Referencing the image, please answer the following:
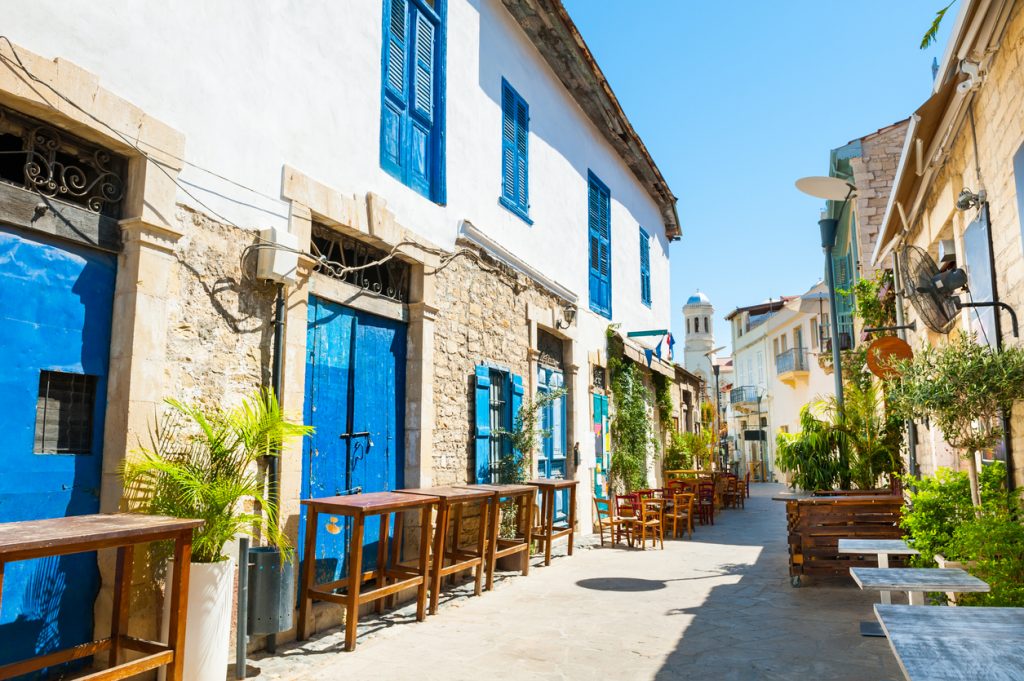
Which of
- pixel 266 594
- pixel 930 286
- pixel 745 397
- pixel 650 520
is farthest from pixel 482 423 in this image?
pixel 745 397

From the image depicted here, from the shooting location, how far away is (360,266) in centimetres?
623

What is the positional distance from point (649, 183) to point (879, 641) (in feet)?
39.2

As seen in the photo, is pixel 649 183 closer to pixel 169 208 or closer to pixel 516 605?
pixel 516 605

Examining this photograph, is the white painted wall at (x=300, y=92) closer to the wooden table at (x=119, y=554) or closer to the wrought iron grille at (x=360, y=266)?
the wrought iron grille at (x=360, y=266)

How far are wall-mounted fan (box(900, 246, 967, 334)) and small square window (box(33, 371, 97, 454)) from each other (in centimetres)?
560

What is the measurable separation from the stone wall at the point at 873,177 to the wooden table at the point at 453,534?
9.92 meters

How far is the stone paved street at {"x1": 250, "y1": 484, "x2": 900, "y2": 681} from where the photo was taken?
14.8ft

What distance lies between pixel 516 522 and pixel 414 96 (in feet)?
15.4

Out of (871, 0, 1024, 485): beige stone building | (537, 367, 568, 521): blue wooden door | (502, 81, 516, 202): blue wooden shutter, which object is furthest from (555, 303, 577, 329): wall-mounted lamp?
(871, 0, 1024, 485): beige stone building

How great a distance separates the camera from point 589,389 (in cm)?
1138

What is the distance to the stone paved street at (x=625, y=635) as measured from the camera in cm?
451

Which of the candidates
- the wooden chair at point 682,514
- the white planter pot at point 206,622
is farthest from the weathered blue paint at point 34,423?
the wooden chair at point 682,514

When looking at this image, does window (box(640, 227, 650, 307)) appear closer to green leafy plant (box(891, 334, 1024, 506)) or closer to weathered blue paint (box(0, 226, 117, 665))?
green leafy plant (box(891, 334, 1024, 506))

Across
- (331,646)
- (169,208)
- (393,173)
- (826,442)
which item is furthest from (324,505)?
(826,442)
